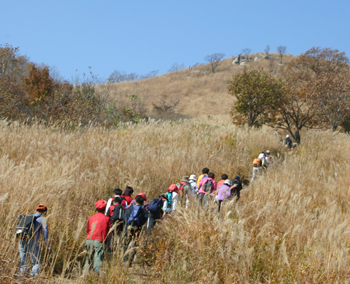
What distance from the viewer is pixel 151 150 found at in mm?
9477

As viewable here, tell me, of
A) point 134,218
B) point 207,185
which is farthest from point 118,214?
point 207,185

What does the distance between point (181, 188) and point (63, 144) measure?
12.4ft

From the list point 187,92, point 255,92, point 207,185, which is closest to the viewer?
point 207,185

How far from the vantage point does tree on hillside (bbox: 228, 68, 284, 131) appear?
19047 mm

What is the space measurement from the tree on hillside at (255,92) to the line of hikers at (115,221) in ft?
40.7

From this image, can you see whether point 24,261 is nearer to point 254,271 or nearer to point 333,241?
point 254,271

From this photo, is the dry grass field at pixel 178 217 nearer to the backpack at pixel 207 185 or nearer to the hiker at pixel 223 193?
the hiker at pixel 223 193

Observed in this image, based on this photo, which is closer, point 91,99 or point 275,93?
point 91,99

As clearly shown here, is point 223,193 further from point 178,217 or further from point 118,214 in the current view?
point 118,214

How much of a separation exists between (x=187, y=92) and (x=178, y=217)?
45.7 m

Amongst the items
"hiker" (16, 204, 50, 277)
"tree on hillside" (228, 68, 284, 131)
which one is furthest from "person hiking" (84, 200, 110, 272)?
"tree on hillside" (228, 68, 284, 131)

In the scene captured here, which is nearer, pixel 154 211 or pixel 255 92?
pixel 154 211

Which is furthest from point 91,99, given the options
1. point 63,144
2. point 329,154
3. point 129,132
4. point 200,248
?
point 200,248

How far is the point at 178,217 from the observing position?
511 cm
